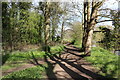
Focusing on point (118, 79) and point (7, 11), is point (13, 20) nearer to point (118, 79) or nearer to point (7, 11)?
point (7, 11)

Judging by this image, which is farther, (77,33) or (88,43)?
(77,33)

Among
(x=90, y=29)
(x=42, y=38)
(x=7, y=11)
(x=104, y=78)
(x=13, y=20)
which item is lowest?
(x=104, y=78)

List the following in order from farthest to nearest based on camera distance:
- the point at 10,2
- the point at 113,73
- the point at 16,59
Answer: the point at 10,2, the point at 16,59, the point at 113,73

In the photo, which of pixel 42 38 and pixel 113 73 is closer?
pixel 113 73

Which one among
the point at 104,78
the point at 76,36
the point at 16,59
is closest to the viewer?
the point at 104,78

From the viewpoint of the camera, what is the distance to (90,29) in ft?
35.5

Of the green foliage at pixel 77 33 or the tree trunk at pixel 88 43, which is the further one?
the green foliage at pixel 77 33

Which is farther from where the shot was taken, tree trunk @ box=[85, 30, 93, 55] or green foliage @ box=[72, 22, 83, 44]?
green foliage @ box=[72, 22, 83, 44]

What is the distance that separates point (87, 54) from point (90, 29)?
2.41 m

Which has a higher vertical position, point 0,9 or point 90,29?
point 0,9

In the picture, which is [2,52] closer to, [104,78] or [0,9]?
[0,9]

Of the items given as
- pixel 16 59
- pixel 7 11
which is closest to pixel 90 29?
pixel 16 59

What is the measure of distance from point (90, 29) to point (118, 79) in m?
6.39

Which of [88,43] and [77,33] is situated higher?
[77,33]
